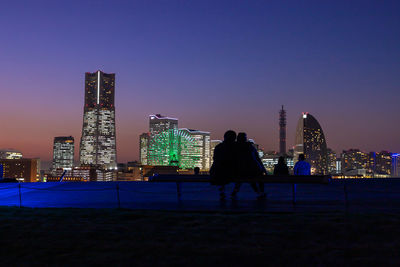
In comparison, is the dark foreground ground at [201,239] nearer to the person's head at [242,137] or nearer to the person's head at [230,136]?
the person's head at [230,136]

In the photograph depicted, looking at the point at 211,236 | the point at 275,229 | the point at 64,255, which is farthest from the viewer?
the point at 275,229

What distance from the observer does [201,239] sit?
16.4 ft

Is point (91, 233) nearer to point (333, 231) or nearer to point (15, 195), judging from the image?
point (333, 231)

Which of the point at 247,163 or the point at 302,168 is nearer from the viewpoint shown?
the point at 247,163

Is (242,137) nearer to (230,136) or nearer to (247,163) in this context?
(230,136)

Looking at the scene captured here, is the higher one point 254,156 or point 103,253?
point 254,156

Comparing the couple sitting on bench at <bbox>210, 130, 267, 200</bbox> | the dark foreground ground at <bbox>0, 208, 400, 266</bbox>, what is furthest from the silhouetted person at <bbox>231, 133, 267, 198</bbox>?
the dark foreground ground at <bbox>0, 208, 400, 266</bbox>

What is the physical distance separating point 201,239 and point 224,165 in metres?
4.13

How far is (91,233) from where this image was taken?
546cm

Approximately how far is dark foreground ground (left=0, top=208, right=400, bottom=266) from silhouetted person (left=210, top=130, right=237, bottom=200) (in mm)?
1757

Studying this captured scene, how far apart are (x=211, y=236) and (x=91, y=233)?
162 cm

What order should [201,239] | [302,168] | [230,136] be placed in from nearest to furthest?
[201,239], [230,136], [302,168]

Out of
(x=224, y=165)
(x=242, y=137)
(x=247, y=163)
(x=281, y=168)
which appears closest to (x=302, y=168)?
(x=281, y=168)

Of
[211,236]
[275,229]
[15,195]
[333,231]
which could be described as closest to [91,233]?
[211,236]
